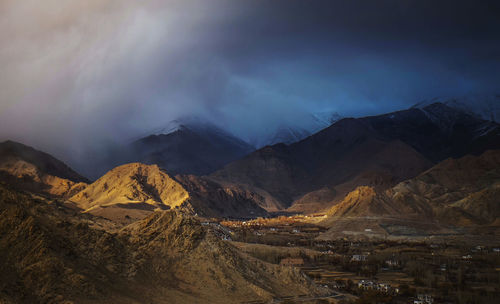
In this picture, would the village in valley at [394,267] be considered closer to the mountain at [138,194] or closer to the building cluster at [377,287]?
the building cluster at [377,287]

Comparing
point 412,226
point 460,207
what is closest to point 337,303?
point 412,226

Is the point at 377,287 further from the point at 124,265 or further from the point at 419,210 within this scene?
the point at 419,210

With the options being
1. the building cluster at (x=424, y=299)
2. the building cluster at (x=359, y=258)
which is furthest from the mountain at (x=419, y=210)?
the building cluster at (x=424, y=299)

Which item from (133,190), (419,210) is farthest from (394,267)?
(133,190)

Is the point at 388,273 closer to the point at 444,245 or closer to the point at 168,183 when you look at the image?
the point at 444,245

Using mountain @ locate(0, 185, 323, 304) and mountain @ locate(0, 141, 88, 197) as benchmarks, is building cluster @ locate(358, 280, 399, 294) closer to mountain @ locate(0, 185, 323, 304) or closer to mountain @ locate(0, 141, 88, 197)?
mountain @ locate(0, 185, 323, 304)

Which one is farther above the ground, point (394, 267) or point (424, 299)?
point (394, 267)
